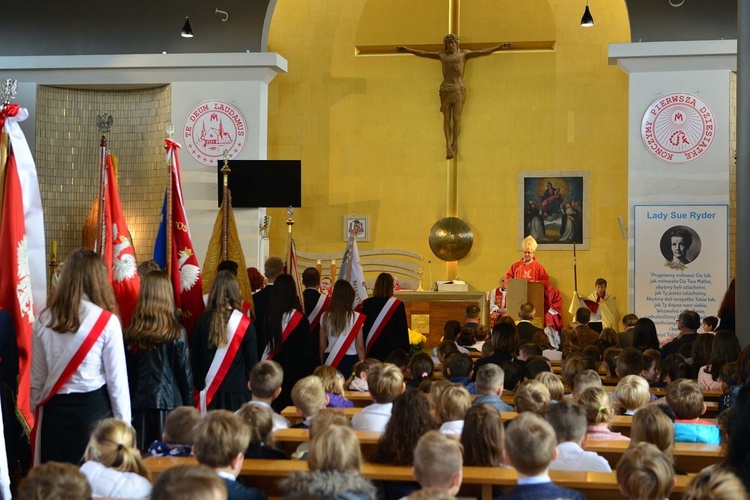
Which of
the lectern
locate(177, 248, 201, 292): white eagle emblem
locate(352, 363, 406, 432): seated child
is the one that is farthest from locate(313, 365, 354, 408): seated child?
the lectern

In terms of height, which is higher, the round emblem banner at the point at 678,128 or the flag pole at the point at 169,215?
the round emblem banner at the point at 678,128

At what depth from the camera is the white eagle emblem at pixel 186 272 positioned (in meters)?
7.53

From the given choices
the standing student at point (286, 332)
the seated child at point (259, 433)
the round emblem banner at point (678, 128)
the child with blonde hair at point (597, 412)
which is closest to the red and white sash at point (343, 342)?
the standing student at point (286, 332)

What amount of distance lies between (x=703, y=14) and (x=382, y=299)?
7.73 meters

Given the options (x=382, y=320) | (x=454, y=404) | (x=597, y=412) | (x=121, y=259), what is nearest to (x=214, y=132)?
(x=382, y=320)

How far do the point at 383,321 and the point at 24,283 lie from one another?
3.78m

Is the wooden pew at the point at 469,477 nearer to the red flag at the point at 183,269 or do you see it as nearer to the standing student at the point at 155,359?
the standing student at the point at 155,359

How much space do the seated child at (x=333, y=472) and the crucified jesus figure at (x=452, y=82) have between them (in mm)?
12431

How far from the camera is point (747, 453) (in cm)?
346

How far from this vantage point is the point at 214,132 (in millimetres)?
13828

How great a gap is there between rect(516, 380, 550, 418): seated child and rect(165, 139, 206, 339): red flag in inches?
115

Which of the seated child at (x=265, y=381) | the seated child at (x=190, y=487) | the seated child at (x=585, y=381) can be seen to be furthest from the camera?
the seated child at (x=585, y=381)

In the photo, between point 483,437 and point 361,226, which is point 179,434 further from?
point 361,226

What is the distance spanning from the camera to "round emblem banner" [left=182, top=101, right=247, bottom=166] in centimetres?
1380
